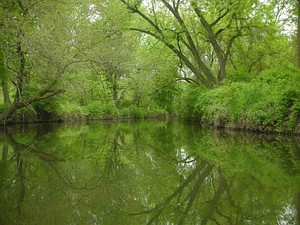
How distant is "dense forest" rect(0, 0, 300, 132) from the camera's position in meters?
11.6

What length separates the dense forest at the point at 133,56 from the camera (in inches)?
457

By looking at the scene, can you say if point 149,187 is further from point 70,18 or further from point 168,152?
point 70,18

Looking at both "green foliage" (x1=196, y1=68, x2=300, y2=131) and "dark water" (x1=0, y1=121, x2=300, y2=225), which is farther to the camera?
"green foliage" (x1=196, y1=68, x2=300, y2=131)

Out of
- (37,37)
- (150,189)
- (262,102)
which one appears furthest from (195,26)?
(150,189)

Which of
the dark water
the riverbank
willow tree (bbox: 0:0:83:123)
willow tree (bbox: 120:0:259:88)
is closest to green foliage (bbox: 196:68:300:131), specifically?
the riverbank

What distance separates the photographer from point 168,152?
8453mm

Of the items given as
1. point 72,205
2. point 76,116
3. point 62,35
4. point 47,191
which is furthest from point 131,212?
point 76,116

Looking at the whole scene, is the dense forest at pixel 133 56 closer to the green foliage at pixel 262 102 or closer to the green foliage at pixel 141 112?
the green foliage at pixel 262 102

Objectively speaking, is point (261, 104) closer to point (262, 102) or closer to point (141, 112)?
point (262, 102)

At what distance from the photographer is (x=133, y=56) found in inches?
827

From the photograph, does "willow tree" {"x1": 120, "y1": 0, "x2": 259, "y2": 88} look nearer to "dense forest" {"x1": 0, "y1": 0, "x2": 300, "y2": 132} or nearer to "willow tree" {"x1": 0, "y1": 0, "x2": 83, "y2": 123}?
"dense forest" {"x1": 0, "y1": 0, "x2": 300, "y2": 132}

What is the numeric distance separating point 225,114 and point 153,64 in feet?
36.2

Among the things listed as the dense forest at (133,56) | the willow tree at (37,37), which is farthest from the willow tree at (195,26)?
the willow tree at (37,37)

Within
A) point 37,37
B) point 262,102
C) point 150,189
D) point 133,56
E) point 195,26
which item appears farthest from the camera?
point 195,26
